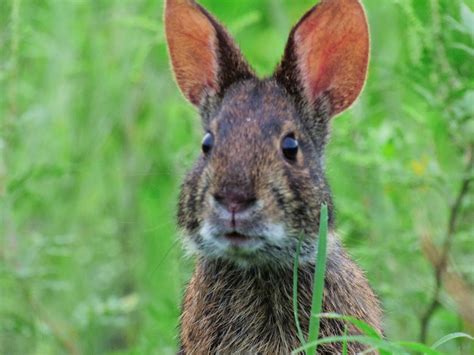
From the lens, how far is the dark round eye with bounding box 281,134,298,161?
5938 mm

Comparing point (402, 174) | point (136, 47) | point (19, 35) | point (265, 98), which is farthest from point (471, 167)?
point (136, 47)

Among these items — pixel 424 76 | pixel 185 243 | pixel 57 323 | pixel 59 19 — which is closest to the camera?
pixel 185 243

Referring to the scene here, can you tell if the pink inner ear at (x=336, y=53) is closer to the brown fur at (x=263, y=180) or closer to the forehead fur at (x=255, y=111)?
the brown fur at (x=263, y=180)

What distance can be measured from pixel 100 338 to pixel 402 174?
260 cm

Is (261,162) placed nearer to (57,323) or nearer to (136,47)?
(57,323)

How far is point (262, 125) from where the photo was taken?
5.95 metres

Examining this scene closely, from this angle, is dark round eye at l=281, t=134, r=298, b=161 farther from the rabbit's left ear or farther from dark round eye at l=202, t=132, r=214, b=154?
the rabbit's left ear

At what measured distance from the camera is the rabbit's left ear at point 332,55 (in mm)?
6432

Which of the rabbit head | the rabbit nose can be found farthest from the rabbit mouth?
the rabbit nose

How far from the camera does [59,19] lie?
9.62m

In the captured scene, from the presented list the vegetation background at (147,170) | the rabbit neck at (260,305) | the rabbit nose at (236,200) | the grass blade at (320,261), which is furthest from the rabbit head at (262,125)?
the vegetation background at (147,170)

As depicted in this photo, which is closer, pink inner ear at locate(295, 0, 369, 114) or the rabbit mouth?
the rabbit mouth

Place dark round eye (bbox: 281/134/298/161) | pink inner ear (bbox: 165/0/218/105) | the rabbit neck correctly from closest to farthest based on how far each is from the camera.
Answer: dark round eye (bbox: 281/134/298/161) → the rabbit neck → pink inner ear (bbox: 165/0/218/105)

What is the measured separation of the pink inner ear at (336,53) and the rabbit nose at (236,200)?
1.08 m
